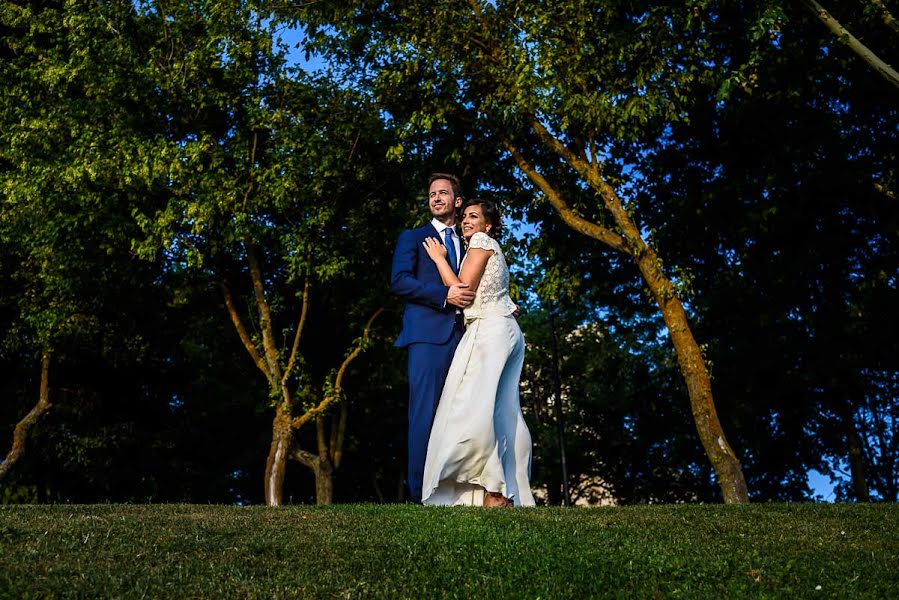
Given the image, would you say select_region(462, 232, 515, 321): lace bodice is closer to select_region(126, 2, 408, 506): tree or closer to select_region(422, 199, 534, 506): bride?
select_region(422, 199, 534, 506): bride

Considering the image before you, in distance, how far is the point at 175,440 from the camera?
32438 mm

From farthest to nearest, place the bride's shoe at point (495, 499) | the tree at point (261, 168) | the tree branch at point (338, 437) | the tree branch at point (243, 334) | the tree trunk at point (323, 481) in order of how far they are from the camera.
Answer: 1. the tree branch at point (338, 437)
2. the tree trunk at point (323, 481)
3. the tree branch at point (243, 334)
4. the tree at point (261, 168)
5. the bride's shoe at point (495, 499)

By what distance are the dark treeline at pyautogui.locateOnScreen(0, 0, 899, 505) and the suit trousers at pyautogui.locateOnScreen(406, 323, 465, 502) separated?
736 cm

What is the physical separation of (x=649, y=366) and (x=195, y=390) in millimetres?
17322

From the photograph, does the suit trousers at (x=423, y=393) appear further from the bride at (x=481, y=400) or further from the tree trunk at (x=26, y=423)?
the tree trunk at (x=26, y=423)

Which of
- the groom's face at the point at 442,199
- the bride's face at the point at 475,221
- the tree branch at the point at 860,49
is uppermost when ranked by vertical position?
the tree branch at the point at 860,49

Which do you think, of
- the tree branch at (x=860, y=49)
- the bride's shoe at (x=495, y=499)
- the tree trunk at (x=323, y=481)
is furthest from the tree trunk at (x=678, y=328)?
A: the tree trunk at (x=323, y=481)

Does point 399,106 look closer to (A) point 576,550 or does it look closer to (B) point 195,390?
(A) point 576,550

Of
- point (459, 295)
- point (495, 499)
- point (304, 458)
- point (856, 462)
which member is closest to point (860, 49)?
point (459, 295)

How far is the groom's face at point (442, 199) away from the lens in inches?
375

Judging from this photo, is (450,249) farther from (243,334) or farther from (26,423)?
(26,423)

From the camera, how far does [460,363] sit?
9328 mm

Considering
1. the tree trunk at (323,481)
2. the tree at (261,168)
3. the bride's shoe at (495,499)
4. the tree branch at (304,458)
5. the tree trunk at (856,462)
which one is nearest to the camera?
the bride's shoe at (495,499)

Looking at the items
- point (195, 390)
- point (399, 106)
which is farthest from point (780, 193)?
point (195, 390)
